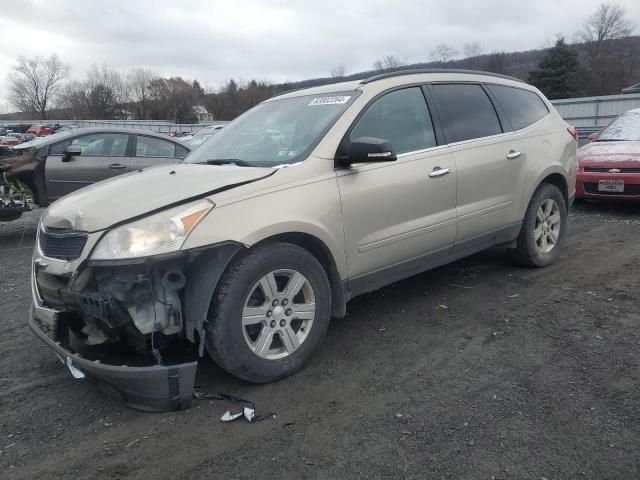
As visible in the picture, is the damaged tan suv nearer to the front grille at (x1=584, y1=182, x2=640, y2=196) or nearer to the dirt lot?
the dirt lot

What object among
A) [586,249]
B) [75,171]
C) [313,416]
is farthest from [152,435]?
[75,171]

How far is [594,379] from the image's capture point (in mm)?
2971

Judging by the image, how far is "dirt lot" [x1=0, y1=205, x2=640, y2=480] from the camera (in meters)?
2.34

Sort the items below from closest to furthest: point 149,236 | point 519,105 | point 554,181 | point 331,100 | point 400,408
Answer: point 149,236, point 400,408, point 331,100, point 519,105, point 554,181

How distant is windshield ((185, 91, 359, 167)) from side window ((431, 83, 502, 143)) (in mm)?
919

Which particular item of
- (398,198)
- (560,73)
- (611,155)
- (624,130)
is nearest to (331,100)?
(398,198)

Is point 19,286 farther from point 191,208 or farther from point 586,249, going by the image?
point 586,249

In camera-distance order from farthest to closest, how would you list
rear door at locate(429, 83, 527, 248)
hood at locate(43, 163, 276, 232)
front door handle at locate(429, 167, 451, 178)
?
1. rear door at locate(429, 83, 527, 248)
2. front door handle at locate(429, 167, 451, 178)
3. hood at locate(43, 163, 276, 232)

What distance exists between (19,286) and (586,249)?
617 centimetres

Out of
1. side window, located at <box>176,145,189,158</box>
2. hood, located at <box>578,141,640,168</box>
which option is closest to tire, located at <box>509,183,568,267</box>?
hood, located at <box>578,141,640,168</box>

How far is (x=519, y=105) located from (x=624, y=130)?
16.1ft

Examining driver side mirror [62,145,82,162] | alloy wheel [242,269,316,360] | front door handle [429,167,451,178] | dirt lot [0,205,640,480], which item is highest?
driver side mirror [62,145,82,162]

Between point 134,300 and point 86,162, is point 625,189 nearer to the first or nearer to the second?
point 134,300

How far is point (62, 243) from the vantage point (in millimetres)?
2848
